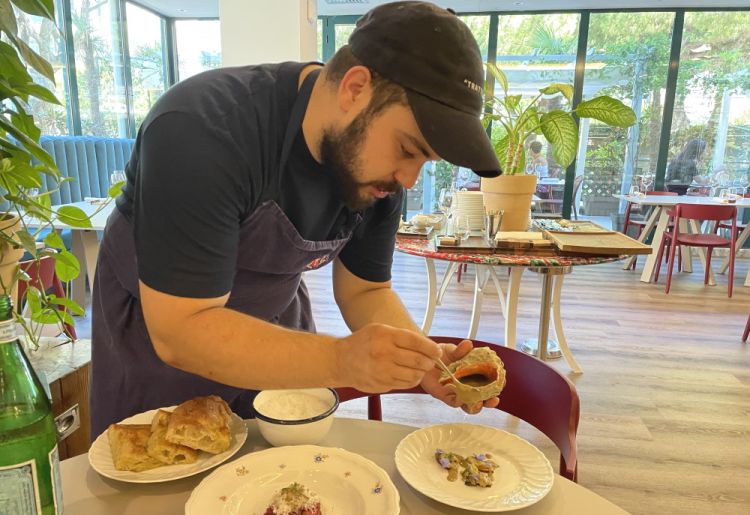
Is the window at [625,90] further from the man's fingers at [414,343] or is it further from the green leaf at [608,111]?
the man's fingers at [414,343]

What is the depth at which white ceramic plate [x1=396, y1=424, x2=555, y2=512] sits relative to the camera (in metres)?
0.72

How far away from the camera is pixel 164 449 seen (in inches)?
29.0

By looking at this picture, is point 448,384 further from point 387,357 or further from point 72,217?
point 72,217

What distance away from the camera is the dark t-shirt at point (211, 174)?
0.75 meters

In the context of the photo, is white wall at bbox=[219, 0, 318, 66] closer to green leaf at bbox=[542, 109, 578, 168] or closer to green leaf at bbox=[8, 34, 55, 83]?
green leaf at bbox=[542, 109, 578, 168]

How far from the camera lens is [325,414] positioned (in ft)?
2.65

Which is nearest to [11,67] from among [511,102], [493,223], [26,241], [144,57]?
[26,241]

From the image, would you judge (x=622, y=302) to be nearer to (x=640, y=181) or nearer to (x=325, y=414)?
(x=640, y=181)

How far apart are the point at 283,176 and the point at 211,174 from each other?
174mm

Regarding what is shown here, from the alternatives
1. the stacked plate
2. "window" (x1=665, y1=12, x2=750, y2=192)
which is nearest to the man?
the stacked plate

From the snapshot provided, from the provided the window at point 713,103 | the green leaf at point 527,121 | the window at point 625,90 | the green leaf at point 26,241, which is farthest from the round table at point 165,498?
the window at point 713,103

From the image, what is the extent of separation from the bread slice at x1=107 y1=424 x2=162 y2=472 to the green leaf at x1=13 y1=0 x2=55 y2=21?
605mm

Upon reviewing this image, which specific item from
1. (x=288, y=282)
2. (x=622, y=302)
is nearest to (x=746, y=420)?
(x=622, y=302)

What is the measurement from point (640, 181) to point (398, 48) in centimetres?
627
